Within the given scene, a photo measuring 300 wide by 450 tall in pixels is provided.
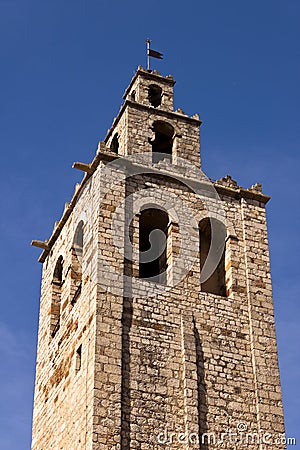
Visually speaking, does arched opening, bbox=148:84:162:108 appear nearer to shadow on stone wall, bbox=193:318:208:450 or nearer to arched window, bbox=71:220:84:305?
arched window, bbox=71:220:84:305

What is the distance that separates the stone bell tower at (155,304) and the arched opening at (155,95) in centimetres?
4

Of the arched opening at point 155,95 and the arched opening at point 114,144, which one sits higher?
the arched opening at point 155,95

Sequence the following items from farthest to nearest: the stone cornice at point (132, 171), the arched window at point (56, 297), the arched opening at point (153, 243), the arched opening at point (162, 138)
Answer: the arched opening at point (162, 138)
the arched window at point (56, 297)
the arched opening at point (153, 243)
the stone cornice at point (132, 171)

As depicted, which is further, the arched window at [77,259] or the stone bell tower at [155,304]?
the arched window at [77,259]

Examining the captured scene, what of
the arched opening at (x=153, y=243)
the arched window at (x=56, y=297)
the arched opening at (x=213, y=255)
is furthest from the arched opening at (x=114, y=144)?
the arched opening at (x=213, y=255)

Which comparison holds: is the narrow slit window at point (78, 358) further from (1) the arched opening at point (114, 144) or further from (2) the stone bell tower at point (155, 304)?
(1) the arched opening at point (114, 144)

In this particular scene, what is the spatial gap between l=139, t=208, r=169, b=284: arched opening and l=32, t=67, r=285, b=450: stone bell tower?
0.03 m

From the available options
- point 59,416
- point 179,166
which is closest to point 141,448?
point 59,416

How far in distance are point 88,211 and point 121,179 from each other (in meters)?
0.96

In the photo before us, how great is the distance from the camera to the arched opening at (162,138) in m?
20.8

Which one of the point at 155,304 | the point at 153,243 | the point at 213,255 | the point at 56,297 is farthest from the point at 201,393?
the point at 56,297

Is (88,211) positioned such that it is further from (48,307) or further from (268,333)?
(268,333)

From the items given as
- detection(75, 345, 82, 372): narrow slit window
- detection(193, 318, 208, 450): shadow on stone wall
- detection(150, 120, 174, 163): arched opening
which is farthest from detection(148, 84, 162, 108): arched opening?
detection(75, 345, 82, 372): narrow slit window

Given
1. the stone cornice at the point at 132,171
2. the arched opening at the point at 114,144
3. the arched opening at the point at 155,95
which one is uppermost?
the arched opening at the point at 155,95
